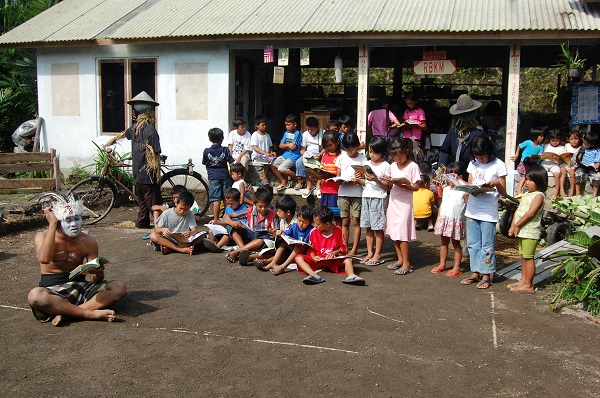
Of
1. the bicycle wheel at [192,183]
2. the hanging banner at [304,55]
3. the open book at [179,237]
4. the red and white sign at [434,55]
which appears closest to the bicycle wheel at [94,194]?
the bicycle wheel at [192,183]

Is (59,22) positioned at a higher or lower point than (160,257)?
higher

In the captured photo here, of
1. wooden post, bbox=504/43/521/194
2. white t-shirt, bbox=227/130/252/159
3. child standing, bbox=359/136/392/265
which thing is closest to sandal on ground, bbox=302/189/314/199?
white t-shirt, bbox=227/130/252/159

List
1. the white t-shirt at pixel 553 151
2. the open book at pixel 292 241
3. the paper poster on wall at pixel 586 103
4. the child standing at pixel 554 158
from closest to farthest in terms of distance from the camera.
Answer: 1. the open book at pixel 292 241
2. the child standing at pixel 554 158
3. the white t-shirt at pixel 553 151
4. the paper poster on wall at pixel 586 103

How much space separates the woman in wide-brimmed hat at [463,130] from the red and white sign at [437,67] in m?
3.36

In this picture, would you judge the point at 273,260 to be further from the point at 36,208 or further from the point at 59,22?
the point at 59,22

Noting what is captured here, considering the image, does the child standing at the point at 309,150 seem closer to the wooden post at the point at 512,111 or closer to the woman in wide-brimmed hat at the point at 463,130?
the woman in wide-brimmed hat at the point at 463,130

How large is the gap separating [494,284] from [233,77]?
7.77 metres

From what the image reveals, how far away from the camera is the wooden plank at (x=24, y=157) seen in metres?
11.8

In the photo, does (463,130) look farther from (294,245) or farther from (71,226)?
(71,226)

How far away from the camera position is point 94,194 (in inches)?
422

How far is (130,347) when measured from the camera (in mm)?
5207

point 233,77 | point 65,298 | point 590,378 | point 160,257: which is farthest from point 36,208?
point 590,378

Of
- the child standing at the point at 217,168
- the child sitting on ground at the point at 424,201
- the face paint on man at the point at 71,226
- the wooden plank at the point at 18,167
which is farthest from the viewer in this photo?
the wooden plank at the point at 18,167

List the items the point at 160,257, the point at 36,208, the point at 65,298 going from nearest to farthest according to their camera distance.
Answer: the point at 65,298 < the point at 160,257 < the point at 36,208
